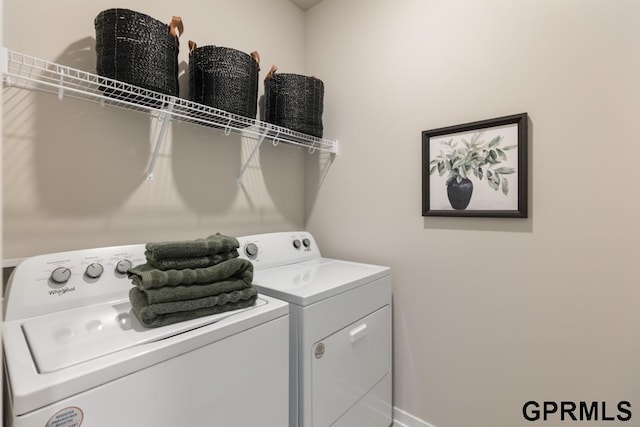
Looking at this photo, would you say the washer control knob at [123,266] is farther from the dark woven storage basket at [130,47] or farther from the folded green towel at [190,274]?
the dark woven storage basket at [130,47]

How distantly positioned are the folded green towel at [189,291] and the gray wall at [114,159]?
21.2 inches

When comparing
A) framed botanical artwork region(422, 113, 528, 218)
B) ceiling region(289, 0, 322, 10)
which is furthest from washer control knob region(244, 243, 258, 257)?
ceiling region(289, 0, 322, 10)

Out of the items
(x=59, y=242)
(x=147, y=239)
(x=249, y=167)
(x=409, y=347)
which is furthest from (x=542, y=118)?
(x=59, y=242)

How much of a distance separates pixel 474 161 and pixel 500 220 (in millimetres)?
278

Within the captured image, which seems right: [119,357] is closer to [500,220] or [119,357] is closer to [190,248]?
[190,248]

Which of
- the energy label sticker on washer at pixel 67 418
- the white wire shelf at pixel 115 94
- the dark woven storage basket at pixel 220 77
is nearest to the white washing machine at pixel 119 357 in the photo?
the energy label sticker on washer at pixel 67 418

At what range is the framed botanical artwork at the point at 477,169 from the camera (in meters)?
1.29

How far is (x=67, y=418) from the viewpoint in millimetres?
625

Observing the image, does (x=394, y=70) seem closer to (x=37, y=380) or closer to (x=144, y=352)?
(x=144, y=352)

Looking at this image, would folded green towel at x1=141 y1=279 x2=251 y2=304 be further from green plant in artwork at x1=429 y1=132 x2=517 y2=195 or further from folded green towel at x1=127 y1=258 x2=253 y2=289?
green plant in artwork at x1=429 y1=132 x2=517 y2=195

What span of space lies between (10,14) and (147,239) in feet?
2.89

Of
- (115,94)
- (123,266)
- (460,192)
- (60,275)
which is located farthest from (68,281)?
(460,192)

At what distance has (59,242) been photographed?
116 centimetres

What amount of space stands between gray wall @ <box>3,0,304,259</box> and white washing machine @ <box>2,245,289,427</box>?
0.20m
